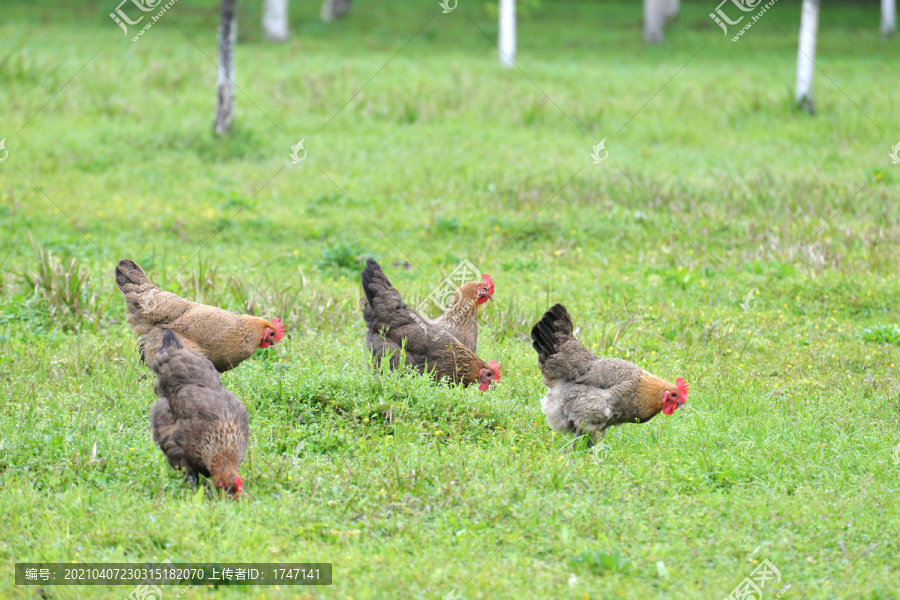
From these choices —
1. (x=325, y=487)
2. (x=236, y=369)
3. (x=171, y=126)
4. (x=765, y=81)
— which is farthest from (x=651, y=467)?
(x=765, y=81)

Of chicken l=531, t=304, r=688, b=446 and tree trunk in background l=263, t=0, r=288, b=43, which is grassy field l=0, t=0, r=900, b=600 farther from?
tree trunk in background l=263, t=0, r=288, b=43

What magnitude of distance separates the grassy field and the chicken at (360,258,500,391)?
0.29 meters

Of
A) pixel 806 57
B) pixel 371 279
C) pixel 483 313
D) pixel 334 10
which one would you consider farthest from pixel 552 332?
pixel 334 10

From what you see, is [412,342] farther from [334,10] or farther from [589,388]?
[334,10]

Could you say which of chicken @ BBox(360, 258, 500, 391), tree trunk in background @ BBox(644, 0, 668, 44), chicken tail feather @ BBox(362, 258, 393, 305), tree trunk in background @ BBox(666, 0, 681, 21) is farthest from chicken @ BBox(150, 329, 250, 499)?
tree trunk in background @ BBox(666, 0, 681, 21)

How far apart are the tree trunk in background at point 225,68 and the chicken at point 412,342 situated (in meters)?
7.98

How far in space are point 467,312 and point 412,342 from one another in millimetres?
685

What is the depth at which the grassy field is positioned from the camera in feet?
14.8

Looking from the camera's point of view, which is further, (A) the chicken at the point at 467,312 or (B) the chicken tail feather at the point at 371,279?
(A) the chicken at the point at 467,312

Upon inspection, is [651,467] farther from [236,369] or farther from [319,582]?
[236,369]

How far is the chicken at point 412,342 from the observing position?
6465 millimetres

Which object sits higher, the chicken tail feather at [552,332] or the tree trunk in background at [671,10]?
the tree trunk in background at [671,10]

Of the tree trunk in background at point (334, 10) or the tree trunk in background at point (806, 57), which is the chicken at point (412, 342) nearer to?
the tree trunk in background at point (806, 57)

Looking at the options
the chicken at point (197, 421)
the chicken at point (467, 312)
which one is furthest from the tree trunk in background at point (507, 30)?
the chicken at point (197, 421)
